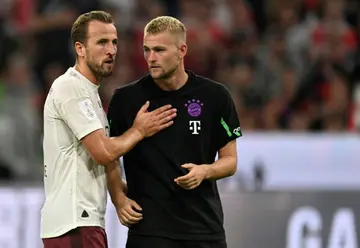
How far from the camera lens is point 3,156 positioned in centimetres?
955

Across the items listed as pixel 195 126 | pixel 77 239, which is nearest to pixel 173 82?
pixel 195 126

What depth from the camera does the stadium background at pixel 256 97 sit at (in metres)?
7.77

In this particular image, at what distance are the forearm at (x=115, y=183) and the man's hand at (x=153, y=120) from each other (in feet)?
0.86

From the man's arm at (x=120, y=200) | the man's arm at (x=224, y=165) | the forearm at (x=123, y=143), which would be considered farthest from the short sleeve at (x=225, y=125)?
the man's arm at (x=120, y=200)

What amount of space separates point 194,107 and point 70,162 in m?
0.75

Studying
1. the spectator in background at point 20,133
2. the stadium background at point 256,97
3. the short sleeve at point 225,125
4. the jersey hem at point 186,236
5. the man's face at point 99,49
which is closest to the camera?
the man's face at point 99,49

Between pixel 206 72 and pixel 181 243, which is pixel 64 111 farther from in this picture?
pixel 206 72

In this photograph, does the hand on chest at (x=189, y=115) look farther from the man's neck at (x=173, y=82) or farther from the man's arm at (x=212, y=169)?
the man's arm at (x=212, y=169)

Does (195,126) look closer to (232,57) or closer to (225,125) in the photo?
(225,125)

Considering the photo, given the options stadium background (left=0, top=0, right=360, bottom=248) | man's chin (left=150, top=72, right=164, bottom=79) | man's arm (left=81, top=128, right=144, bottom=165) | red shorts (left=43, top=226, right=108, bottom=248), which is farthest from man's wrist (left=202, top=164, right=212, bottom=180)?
stadium background (left=0, top=0, right=360, bottom=248)

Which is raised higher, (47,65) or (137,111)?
(47,65)

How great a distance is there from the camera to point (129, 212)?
517cm

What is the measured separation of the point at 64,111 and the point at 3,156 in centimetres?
472

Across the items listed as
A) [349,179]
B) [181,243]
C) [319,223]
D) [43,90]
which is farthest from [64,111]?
[43,90]
